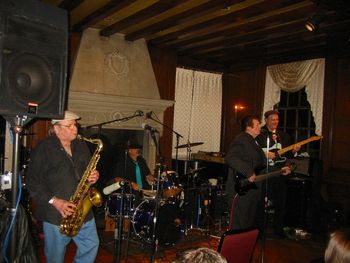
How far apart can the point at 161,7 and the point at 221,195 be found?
11.8 ft

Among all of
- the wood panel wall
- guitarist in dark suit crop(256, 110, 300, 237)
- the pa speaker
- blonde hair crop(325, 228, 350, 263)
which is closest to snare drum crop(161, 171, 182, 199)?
guitarist in dark suit crop(256, 110, 300, 237)

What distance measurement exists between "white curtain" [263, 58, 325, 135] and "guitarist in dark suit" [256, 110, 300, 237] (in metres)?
1.71

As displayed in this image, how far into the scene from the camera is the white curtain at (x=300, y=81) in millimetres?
6832

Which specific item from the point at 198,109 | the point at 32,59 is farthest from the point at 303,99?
the point at 32,59

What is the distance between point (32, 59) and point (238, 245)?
1.97 meters

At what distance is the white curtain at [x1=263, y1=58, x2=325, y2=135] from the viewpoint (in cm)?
683

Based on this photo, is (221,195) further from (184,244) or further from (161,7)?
(161,7)

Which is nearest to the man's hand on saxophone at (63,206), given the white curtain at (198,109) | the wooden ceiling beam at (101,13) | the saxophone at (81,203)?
the saxophone at (81,203)

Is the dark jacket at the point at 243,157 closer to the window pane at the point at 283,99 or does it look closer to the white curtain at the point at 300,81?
the white curtain at the point at 300,81

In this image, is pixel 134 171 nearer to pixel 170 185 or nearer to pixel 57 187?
pixel 170 185

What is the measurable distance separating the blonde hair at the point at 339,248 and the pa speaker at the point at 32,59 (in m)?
1.88

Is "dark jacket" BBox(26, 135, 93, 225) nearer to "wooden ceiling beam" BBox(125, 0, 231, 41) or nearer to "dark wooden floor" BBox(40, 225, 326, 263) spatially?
"dark wooden floor" BBox(40, 225, 326, 263)

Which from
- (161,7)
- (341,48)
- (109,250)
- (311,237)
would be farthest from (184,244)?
(341,48)

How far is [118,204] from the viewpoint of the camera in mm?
4762
